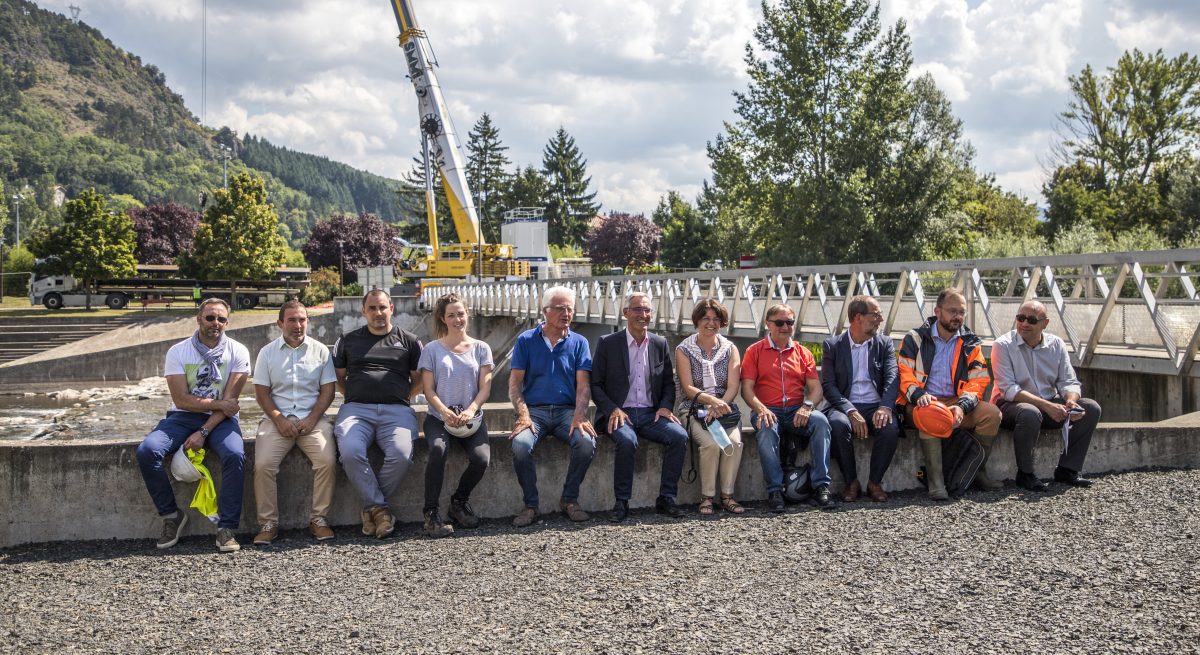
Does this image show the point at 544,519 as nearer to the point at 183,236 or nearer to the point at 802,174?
the point at 802,174

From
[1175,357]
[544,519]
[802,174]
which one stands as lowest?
[544,519]

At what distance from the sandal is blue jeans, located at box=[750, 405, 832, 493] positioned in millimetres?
278

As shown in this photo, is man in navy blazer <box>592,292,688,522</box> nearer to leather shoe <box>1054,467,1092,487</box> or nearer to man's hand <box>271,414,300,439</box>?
man's hand <box>271,414,300,439</box>

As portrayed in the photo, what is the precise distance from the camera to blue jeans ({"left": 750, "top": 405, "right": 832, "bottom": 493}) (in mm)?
6707

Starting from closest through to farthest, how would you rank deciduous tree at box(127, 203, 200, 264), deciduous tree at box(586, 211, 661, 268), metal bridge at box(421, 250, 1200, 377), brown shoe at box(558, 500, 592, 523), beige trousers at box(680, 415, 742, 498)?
brown shoe at box(558, 500, 592, 523)
beige trousers at box(680, 415, 742, 498)
metal bridge at box(421, 250, 1200, 377)
deciduous tree at box(127, 203, 200, 264)
deciduous tree at box(586, 211, 661, 268)

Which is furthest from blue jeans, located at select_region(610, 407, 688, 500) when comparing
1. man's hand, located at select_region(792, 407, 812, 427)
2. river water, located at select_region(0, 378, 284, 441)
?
river water, located at select_region(0, 378, 284, 441)

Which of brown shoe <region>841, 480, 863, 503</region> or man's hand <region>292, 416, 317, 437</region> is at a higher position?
man's hand <region>292, 416, 317, 437</region>

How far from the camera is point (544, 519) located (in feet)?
21.3

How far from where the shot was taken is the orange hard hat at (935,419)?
265 inches

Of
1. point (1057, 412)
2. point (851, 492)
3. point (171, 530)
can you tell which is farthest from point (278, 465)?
point (1057, 412)

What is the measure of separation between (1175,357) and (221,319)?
745 centimetres

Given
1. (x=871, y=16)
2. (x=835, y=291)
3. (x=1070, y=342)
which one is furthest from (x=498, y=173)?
(x=1070, y=342)

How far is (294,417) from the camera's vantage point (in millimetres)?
6316

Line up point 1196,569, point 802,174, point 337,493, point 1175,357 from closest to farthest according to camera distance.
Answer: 1. point 1196,569
2. point 337,493
3. point 1175,357
4. point 802,174
